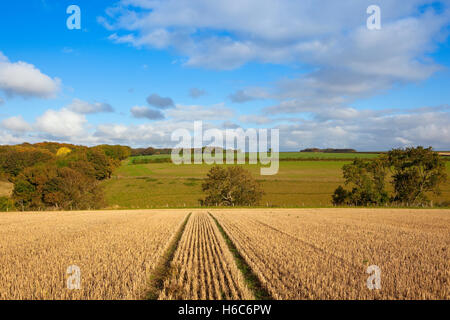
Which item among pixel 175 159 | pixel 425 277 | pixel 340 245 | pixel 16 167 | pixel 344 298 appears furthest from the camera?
pixel 175 159

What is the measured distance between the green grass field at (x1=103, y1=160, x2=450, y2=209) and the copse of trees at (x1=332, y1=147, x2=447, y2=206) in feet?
21.7

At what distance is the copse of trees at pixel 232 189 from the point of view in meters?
61.3

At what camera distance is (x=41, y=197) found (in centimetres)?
5581

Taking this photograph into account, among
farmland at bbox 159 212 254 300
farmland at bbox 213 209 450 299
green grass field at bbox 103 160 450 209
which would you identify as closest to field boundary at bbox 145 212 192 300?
farmland at bbox 159 212 254 300

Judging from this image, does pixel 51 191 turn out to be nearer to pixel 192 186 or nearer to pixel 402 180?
pixel 192 186

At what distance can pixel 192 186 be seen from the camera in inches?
3236

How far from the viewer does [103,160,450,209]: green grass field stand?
6494 cm

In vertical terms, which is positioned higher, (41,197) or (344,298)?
(344,298)

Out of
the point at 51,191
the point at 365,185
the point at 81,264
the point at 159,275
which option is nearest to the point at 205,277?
the point at 159,275

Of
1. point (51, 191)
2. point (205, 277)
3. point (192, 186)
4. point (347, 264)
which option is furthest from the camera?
point (192, 186)

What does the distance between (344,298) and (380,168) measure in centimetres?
5962

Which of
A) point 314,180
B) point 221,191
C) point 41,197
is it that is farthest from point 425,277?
point 314,180
